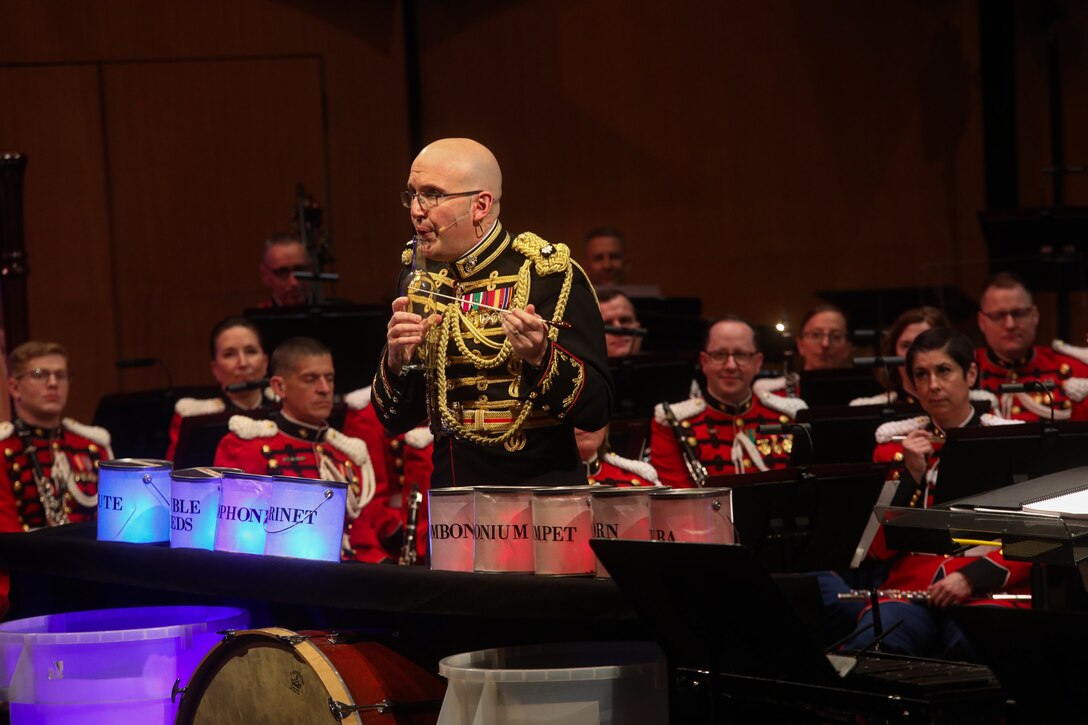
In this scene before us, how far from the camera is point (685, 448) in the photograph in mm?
5355

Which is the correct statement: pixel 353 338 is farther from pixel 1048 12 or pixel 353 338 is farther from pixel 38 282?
pixel 1048 12

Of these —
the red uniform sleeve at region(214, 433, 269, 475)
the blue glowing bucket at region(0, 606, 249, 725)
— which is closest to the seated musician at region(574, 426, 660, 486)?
the red uniform sleeve at region(214, 433, 269, 475)

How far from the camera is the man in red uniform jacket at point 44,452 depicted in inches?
220

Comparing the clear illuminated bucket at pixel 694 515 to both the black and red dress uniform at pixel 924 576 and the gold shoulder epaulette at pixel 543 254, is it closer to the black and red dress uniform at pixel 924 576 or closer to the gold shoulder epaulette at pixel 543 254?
the gold shoulder epaulette at pixel 543 254

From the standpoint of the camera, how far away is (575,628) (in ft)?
10.2

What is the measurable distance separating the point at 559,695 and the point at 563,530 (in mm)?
318

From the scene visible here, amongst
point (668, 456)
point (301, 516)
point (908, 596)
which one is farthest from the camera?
point (668, 456)

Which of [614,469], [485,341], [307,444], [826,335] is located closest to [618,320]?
[826,335]

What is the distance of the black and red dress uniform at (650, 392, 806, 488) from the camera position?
216 inches

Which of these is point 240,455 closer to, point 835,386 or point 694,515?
point 835,386

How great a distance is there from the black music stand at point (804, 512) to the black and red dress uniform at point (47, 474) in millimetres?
3038

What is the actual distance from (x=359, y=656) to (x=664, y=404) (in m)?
2.69

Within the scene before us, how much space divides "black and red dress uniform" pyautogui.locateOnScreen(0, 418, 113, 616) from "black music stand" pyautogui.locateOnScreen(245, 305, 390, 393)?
865mm

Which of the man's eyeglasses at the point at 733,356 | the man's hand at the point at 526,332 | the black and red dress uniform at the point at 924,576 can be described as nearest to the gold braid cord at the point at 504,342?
the man's hand at the point at 526,332
